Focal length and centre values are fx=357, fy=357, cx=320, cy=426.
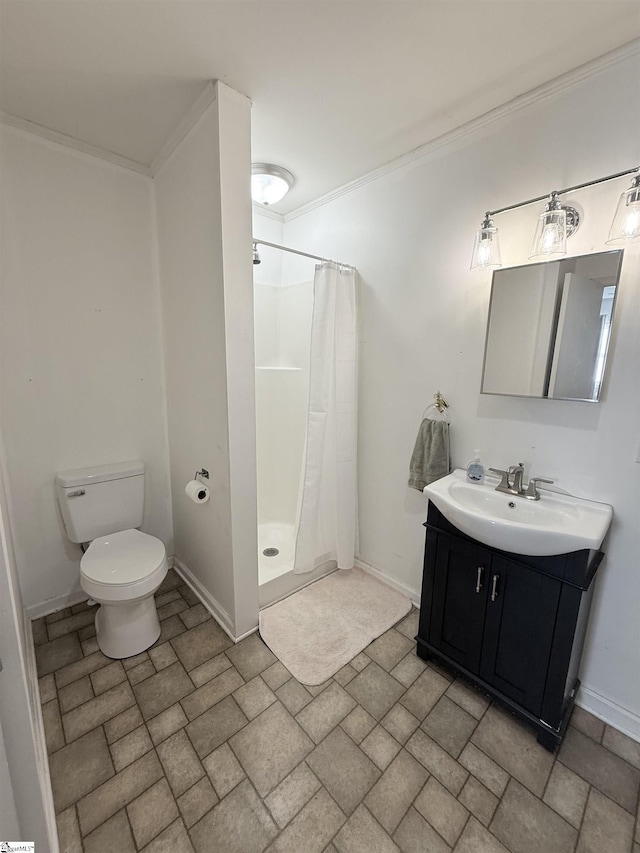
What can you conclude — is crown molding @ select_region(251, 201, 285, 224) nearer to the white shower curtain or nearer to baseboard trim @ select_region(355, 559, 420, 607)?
the white shower curtain

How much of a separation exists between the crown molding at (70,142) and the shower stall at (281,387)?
0.84 m

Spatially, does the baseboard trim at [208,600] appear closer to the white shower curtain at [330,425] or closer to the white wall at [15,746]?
the white shower curtain at [330,425]

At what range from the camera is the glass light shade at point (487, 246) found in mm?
1499

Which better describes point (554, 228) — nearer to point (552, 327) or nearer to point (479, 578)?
point (552, 327)

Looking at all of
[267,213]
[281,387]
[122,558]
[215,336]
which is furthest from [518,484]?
[267,213]

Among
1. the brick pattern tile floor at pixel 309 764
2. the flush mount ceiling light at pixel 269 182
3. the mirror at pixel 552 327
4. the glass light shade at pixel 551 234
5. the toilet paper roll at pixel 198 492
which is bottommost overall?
the brick pattern tile floor at pixel 309 764

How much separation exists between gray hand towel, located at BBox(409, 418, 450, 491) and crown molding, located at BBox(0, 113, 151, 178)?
2084mm

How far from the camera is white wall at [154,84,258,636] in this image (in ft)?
4.83

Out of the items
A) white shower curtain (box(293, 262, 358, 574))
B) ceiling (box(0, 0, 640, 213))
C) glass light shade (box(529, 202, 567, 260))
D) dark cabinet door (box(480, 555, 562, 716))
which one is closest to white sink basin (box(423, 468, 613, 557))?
dark cabinet door (box(480, 555, 562, 716))

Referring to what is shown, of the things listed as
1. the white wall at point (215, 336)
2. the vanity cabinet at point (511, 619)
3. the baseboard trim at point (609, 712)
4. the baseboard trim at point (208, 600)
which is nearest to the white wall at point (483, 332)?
the baseboard trim at point (609, 712)

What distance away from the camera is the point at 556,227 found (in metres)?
1.33

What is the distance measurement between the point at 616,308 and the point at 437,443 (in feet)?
2.82

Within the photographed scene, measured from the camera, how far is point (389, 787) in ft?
3.97

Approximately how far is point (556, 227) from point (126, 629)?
8.22ft
